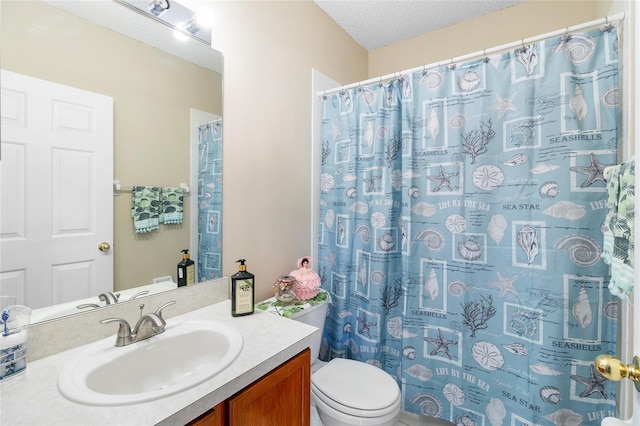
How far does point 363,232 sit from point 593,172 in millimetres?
1062

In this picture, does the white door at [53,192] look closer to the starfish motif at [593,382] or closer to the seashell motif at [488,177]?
the seashell motif at [488,177]

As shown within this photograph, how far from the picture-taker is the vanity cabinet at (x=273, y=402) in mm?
733

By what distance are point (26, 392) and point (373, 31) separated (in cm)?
262

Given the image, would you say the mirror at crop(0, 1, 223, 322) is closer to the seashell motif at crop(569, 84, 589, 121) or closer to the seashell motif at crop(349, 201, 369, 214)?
the seashell motif at crop(349, 201, 369, 214)

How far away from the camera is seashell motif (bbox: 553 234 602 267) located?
3.79 feet

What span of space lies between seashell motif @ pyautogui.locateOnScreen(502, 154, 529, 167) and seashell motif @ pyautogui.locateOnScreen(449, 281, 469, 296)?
62 centimetres

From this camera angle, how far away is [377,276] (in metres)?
1.66

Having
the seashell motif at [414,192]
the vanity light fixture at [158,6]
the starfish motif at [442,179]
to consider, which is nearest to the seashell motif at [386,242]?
the seashell motif at [414,192]

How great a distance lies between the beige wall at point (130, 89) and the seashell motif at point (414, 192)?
1047 mm

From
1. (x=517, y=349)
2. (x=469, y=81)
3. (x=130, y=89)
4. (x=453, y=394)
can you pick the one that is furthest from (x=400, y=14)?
(x=453, y=394)

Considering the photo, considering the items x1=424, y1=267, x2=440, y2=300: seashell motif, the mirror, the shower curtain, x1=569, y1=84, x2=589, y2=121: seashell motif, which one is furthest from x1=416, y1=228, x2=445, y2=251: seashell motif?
the mirror

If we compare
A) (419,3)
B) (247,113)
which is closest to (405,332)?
(247,113)

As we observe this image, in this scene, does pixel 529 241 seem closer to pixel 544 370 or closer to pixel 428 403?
pixel 544 370

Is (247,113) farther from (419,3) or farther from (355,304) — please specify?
(419,3)
